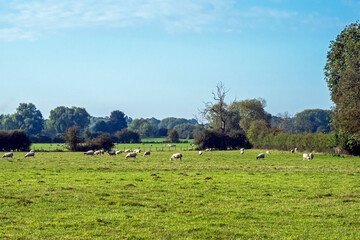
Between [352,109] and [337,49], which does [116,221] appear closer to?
[352,109]

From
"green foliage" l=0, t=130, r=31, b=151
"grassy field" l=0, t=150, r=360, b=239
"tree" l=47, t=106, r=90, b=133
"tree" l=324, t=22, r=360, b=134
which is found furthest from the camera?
"tree" l=47, t=106, r=90, b=133

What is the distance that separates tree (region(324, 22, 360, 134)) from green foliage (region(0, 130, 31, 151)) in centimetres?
6297

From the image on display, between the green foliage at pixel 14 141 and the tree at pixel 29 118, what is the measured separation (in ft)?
311

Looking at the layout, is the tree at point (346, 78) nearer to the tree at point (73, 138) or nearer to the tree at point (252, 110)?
the tree at point (73, 138)

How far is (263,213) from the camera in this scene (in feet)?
46.6

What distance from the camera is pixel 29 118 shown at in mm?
181500

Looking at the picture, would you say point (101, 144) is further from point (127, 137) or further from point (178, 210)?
point (178, 210)

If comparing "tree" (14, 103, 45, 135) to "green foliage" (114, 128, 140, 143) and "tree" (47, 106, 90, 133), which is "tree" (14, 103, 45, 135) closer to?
"tree" (47, 106, 90, 133)

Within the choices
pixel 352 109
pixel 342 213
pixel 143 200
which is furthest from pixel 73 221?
pixel 352 109

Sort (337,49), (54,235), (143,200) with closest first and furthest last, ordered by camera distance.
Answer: (54,235) < (143,200) < (337,49)

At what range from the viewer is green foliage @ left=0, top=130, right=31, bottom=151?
86.6 m

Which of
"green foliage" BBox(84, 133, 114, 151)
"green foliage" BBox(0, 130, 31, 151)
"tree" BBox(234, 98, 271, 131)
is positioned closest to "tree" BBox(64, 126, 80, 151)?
"green foliage" BBox(84, 133, 114, 151)

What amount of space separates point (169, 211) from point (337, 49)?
151 ft

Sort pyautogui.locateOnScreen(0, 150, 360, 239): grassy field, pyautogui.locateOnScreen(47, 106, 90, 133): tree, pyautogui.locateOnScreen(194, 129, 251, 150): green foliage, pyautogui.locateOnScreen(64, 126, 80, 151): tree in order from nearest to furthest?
pyautogui.locateOnScreen(0, 150, 360, 239): grassy field → pyautogui.locateOnScreen(64, 126, 80, 151): tree → pyautogui.locateOnScreen(194, 129, 251, 150): green foliage → pyautogui.locateOnScreen(47, 106, 90, 133): tree
